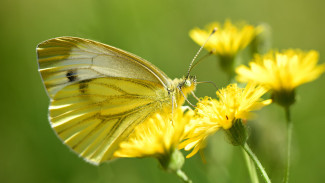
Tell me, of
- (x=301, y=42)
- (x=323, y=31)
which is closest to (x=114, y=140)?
(x=301, y=42)

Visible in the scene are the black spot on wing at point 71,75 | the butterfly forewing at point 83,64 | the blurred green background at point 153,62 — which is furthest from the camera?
the blurred green background at point 153,62

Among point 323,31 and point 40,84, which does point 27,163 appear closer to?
point 40,84

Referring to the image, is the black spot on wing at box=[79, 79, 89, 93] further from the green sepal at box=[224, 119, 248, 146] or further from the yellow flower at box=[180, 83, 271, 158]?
the green sepal at box=[224, 119, 248, 146]

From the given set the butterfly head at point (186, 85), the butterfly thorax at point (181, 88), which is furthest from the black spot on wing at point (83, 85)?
the butterfly head at point (186, 85)

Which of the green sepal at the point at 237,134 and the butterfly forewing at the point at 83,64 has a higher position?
the butterfly forewing at the point at 83,64

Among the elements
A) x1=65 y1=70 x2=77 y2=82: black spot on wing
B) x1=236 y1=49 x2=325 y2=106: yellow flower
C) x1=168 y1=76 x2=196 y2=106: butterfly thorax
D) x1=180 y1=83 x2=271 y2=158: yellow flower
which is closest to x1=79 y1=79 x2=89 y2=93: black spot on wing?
x1=65 y1=70 x2=77 y2=82: black spot on wing

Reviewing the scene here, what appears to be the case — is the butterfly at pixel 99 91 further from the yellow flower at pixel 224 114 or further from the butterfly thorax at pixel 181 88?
the yellow flower at pixel 224 114

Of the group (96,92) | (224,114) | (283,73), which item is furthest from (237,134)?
(96,92)
